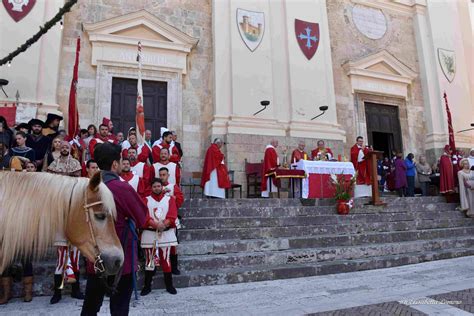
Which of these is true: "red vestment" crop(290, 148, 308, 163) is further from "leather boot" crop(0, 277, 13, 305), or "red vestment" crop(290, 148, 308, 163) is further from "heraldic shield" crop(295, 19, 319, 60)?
"leather boot" crop(0, 277, 13, 305)

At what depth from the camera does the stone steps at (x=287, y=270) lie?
5.58 m

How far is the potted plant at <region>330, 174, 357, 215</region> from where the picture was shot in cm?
855

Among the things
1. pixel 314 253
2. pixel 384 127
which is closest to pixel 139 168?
pixel 314 253

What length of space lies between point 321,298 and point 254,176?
21.5ft

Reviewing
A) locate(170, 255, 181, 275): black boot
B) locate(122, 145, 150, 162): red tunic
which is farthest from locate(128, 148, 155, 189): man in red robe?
locate(170, 255, 181, 275): black boot

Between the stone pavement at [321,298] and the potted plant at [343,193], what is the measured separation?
95.5 inches

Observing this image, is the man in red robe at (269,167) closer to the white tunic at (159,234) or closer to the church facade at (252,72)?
the church facade at (252,72)

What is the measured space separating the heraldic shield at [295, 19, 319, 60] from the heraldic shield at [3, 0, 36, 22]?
846 cm

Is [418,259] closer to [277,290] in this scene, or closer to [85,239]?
[277,290]

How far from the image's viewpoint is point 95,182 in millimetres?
2328

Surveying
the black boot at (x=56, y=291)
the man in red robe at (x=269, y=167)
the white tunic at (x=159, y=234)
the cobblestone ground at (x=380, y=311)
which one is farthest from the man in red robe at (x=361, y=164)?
the black boot at (x=56, y=291)

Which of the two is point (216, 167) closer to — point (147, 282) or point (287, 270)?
point (287, 270)

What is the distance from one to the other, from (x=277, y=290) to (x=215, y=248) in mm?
1490

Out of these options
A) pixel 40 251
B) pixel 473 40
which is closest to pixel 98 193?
pixel 40 251
